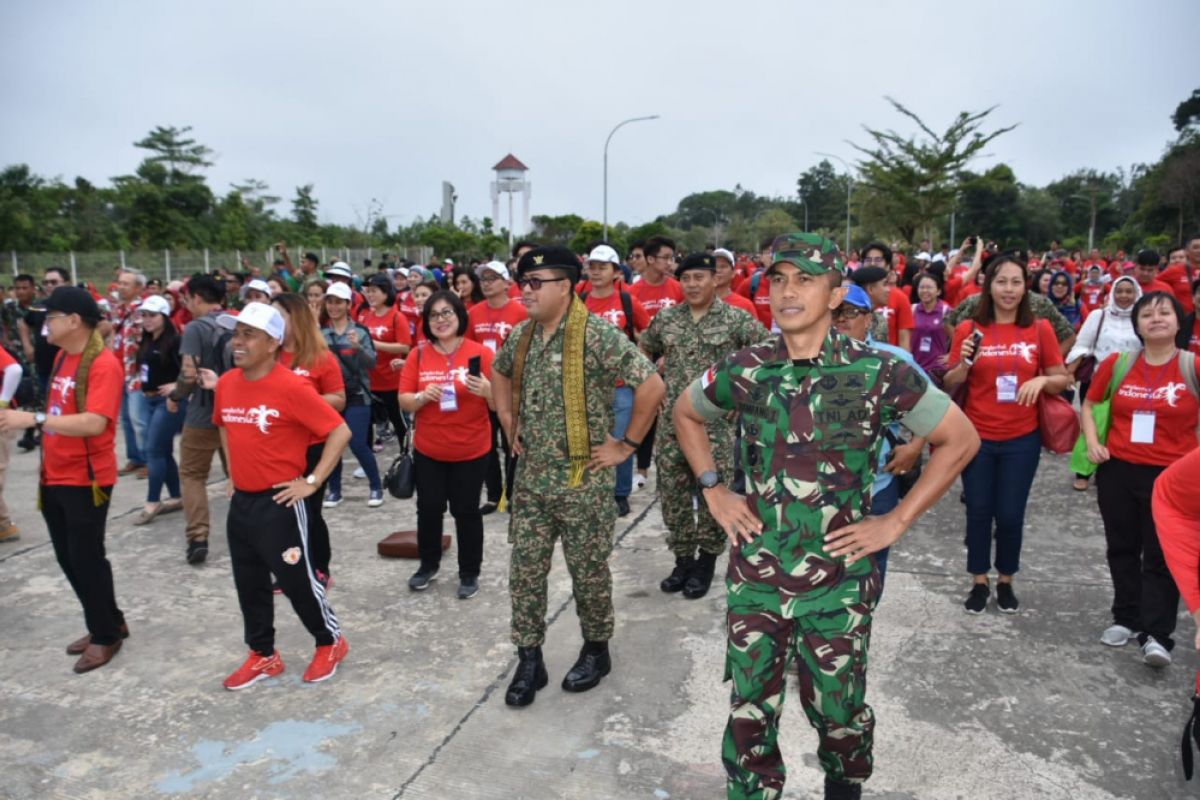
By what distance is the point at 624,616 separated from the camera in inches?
189

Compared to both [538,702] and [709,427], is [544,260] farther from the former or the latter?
[538,702]

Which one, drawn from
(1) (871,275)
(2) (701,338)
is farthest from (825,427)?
(1) (871,275)

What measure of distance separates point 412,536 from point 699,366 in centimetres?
251

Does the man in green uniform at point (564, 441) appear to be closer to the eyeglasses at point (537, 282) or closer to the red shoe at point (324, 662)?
the eyeglasses at point (537, 282)

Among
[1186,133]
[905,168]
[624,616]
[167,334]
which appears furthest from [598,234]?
[1186,133]

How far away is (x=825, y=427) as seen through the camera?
2.51 meters

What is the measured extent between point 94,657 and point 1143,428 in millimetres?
5584

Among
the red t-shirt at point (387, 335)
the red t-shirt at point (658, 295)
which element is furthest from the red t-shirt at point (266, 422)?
the red t-shirt at point (658, 295)

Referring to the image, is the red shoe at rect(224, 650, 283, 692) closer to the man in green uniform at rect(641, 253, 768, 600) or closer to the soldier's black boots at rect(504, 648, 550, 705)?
the soldier's black boots at rect(504, 648, 550, 705)

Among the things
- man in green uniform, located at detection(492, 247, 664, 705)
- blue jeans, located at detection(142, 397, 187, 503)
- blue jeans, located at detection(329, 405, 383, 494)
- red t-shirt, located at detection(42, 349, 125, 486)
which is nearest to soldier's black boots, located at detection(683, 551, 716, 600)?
man in green uniform, located at detection(492, 247, 664, 705)

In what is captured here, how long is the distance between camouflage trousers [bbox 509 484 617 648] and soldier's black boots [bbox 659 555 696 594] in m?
1.24

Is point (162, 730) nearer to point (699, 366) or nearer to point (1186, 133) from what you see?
point (699, 366)

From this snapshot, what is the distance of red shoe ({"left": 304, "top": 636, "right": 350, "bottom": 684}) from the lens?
13.6 feet

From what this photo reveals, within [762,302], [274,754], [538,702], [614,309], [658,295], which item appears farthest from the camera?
[762,302]
